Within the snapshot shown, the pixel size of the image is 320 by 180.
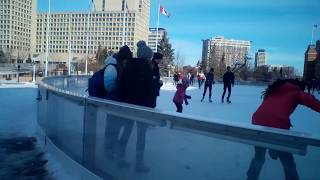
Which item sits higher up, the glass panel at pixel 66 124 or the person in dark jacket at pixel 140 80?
the person in dark jacket at pixel 140 80

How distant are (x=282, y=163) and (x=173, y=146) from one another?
103cm


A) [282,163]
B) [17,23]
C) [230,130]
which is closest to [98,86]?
[230,130]

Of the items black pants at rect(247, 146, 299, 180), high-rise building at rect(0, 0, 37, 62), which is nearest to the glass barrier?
black pants at rect(247, 146, 299, 180)

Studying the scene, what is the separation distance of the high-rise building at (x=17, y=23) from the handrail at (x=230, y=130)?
53465 millimetres

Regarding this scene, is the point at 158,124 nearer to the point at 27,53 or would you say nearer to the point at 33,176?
the point at 33,176

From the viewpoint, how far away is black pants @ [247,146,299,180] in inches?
94.9

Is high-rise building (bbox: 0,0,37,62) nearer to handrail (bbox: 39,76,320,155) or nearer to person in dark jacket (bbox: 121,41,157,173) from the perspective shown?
person in dark jacket (bbox: 121,41,157,173)

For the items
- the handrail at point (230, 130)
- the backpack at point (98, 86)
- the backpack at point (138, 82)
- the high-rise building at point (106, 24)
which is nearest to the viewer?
the handrail at point (230, 130)

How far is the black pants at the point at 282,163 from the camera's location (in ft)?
7.91

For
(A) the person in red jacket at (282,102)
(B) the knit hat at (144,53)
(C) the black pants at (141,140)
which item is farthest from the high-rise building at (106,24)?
(C) the black pants at (141,140)

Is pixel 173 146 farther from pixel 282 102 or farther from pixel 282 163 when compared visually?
pixel 282 102

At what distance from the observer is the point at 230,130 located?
8.87 ft

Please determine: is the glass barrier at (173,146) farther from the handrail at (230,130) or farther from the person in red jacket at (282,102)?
the person in red jacket at (282,102)

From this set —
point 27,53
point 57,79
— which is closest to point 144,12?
point 57,79
